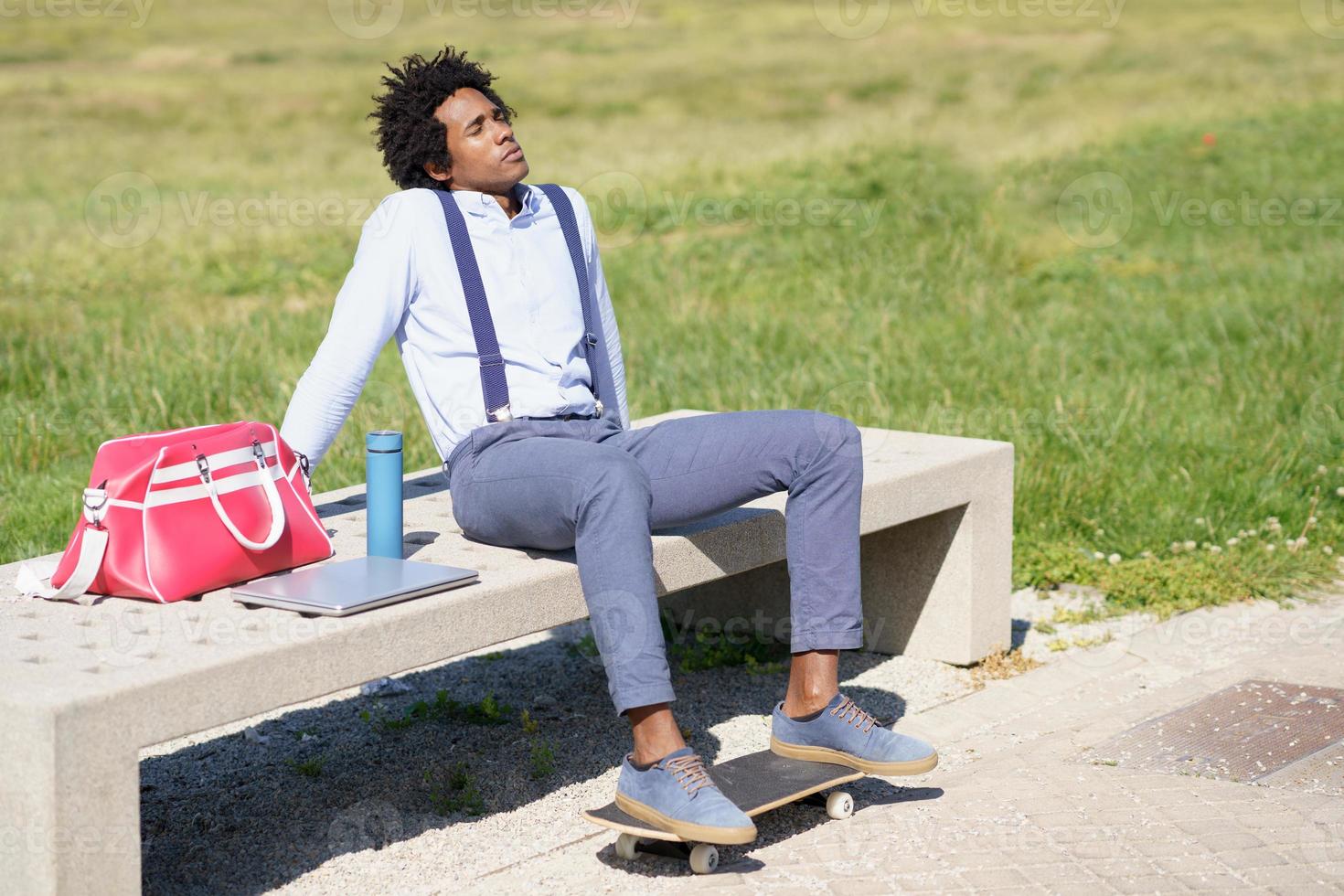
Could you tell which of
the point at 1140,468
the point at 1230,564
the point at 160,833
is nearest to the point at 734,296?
the point at 1140,468

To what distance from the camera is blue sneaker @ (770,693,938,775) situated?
11.9 ft

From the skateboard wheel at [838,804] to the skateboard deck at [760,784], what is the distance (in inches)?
1.4

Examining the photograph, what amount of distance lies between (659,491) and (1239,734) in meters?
1.74

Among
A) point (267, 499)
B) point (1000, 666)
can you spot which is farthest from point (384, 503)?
point (1000, 666)

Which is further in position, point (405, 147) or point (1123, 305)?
point (1123, 305)

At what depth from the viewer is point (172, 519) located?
327 cm

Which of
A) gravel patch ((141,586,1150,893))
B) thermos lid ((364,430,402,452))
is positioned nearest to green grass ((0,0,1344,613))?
gravel patch ((141,586,1150,893))

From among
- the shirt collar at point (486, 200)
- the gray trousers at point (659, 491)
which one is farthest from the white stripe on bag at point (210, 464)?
the shirt collar at point (486, 200)

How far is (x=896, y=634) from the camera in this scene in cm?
514

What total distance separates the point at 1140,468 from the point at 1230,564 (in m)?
A: 0.85

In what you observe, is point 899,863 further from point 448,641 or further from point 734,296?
point 734,296

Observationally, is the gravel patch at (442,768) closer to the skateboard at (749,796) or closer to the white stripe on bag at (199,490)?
the skateboard at (749,796)

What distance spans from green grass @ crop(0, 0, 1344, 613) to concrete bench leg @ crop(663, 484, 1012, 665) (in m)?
0.88

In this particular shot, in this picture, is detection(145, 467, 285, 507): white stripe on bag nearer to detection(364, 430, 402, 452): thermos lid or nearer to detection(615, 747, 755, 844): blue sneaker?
detection(364, 430, 402, 452): thermos lid
